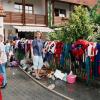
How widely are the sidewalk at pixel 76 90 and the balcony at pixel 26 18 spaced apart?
1939 centimetres

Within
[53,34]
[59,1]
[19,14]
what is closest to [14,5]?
[19,14]

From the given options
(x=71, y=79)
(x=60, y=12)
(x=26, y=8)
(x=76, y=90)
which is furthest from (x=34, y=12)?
(x=76, y=90)

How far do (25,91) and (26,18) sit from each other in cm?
2283

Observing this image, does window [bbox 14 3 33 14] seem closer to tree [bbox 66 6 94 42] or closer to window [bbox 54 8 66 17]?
window [bbox 54 8 66 17]

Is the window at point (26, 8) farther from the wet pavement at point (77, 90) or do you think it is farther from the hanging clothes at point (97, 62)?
the hanging clothes at point (97, 62)

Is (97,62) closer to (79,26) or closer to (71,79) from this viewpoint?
(71,79)

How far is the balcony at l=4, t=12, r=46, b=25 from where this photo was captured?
31.2 meters

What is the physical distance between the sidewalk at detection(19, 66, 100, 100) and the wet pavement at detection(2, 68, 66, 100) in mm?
440

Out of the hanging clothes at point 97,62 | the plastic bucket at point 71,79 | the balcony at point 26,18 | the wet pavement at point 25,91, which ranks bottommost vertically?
the wet pavement at point 25,91

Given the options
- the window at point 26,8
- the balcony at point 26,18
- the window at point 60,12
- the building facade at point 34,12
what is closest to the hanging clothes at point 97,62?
the building facade at point 34,12

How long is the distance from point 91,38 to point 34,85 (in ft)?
13.8

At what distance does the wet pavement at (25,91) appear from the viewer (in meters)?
9.56

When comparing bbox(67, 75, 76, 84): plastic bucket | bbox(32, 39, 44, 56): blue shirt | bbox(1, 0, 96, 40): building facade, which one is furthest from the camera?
bbox(1, 0, 96, 40): building facade

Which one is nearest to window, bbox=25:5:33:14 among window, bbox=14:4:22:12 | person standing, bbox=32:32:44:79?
window, bbox=14:4:22:12
